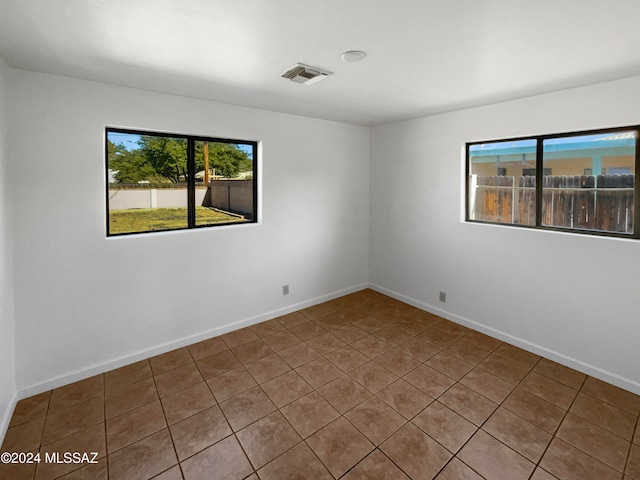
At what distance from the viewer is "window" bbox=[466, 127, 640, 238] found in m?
2.72

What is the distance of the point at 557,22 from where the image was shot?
5.58ft

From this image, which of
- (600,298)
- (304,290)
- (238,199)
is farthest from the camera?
(304,290)

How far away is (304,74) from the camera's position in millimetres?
2461

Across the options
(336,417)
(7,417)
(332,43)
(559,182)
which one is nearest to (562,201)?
(559,182)

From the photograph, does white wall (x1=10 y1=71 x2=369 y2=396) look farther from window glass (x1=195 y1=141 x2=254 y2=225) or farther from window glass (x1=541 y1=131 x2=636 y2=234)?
window glass (x1=541 y1=131 x2=636 y2=234)

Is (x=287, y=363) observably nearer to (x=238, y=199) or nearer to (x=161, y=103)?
(x=238, y=199)

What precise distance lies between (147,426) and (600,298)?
361 centimetres

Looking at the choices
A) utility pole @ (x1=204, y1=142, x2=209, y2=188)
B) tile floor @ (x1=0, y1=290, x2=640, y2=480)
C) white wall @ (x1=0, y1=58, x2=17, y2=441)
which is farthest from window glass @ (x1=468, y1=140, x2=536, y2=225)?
white wall @ (x1=0, y1=58, x2=17, y2=441)

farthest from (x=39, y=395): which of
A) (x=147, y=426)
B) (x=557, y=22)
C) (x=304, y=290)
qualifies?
(x=557, y=22)

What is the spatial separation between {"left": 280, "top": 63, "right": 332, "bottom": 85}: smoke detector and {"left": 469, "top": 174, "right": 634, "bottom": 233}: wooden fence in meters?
2.17

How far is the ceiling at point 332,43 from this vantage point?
5.22ft

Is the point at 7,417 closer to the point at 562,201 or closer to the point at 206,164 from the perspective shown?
the point at 206,164

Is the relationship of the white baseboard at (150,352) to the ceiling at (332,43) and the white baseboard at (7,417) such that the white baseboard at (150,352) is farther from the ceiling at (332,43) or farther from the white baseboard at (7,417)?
the ceiling at (332,43)

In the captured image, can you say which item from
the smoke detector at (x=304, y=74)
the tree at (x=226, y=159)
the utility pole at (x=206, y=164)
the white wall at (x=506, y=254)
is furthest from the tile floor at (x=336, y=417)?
the smoke detector at (x=304, y=74)
